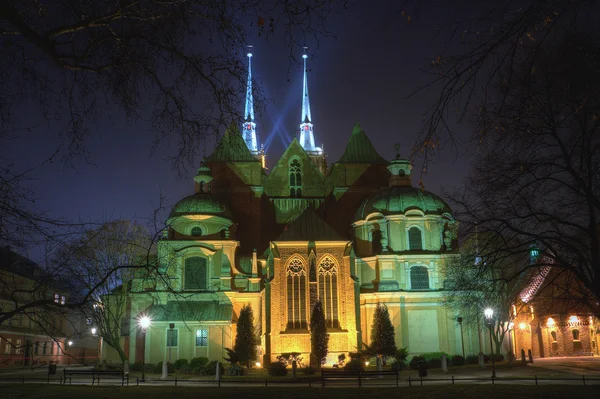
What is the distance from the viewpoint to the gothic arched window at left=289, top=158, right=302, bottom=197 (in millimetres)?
60759

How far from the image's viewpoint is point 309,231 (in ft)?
155

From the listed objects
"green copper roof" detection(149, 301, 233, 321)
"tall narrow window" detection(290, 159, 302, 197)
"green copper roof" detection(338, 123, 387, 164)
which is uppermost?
"green copper roof" detection(338, 123, 387, 164)

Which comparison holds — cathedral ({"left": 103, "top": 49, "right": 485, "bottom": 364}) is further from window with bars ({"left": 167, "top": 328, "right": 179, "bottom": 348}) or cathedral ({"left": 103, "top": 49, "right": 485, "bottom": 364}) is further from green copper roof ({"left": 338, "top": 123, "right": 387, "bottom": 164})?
green copper roof ({"left": 338, "top": 123, "right": 387, "bottom": 164})

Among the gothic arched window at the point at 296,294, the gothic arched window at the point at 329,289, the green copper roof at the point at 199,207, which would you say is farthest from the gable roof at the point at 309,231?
the green copper roof at the point at 199,207

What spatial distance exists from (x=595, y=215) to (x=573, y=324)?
4528cm

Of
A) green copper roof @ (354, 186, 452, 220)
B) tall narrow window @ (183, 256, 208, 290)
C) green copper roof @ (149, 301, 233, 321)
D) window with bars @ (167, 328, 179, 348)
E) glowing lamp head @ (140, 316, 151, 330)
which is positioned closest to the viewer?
glowing lamp head @ (140, 316, 151, 330)

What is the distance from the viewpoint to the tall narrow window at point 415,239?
51.2m

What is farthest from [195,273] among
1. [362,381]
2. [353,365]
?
[362,381]

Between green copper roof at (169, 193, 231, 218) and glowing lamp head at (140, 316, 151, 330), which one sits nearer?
glowing lamp head at (140, 316, 151, 330)

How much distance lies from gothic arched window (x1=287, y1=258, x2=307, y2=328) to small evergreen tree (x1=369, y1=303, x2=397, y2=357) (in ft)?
17.4

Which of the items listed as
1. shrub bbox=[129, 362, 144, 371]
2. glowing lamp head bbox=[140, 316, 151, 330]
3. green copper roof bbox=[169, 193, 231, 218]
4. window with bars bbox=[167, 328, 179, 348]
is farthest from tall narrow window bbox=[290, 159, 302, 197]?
shrub bbox=[129, 362, 144, 371]

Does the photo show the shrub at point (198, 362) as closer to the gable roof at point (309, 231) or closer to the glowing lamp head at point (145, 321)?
the glowing lamp head at point (145, 321)

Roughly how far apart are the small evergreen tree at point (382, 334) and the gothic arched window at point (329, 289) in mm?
2979

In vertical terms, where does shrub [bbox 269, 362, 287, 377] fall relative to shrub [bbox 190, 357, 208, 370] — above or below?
below
